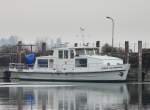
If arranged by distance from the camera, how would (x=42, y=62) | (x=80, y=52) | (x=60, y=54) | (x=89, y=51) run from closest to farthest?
(x=89, y=51) → (x=80, y=52) → (x=60, y=54) → (x=42, y=62)

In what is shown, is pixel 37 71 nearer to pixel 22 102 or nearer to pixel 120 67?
pixel 120 67

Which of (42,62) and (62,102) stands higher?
(42,62)

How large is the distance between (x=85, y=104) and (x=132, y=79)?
30761 mm

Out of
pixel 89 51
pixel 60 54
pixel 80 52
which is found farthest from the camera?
pixel 60 54

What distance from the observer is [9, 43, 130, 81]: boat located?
60.9 m

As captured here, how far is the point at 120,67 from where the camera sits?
6044 centimetres

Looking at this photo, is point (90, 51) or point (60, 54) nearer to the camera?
point (90, 51)

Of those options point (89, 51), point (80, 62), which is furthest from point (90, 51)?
point (80, 62)

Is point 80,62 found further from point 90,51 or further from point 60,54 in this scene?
point 60,54

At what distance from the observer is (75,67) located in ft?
207

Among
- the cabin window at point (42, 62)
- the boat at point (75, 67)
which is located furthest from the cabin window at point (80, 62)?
the cabin window at point (42, 62)

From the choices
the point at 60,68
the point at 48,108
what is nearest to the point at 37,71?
the point at 60,68

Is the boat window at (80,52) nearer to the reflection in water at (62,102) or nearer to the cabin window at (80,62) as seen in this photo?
the cabin window at (80,62)

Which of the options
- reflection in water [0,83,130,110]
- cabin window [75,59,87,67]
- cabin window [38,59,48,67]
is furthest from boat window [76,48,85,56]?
reflection in water [0,83,130,110]
